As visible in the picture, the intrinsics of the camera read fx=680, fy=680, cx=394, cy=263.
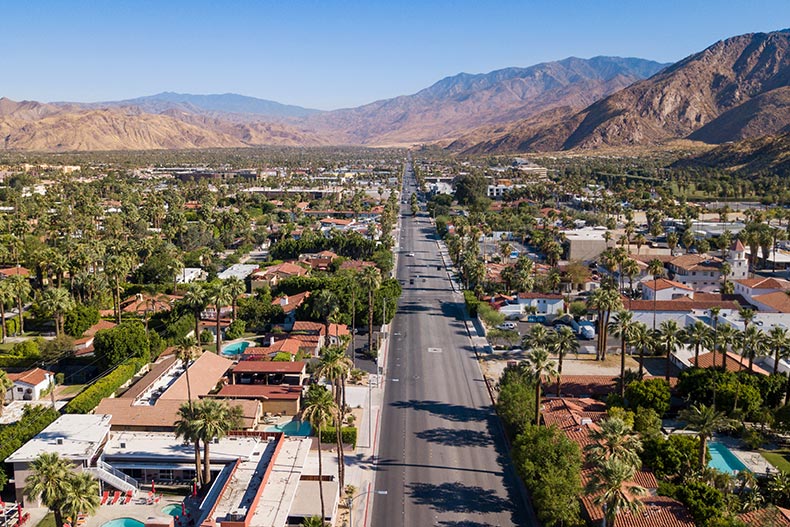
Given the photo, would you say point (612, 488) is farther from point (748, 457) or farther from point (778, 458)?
point (778, 458)

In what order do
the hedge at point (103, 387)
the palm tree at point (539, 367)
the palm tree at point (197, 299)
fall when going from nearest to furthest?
the palm tree at point (539, 367)
the hedge at point (103, 387)
the palm tree at point (197, 299)

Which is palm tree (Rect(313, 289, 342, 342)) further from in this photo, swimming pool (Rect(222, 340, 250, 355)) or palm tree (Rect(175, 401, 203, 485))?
palm tree (Rect(175, 401, 203, 485))

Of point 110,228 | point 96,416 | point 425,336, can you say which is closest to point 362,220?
point 110,228

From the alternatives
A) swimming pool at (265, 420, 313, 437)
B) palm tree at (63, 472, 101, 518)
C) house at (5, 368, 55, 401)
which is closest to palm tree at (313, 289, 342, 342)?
swimming pool at (265, 420, 313, 437)

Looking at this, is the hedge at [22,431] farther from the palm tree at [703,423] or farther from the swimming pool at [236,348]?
the palm tree at [703,423]

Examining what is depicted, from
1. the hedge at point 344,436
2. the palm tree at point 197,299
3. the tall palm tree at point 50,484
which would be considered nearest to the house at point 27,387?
the palm tree at point 197,299

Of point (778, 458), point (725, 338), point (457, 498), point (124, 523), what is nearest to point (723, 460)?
point (778, 458)
